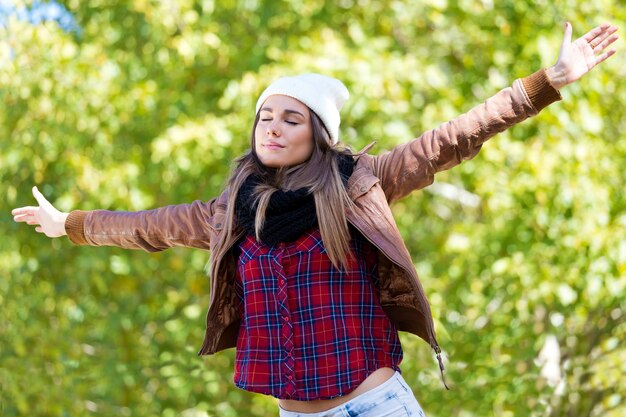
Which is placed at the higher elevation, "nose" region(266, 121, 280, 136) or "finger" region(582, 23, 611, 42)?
"finger" region(582, 23, 611, 42)

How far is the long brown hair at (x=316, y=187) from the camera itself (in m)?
2.34

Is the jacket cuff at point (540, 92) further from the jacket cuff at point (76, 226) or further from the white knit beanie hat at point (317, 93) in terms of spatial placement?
the jacket cuff at point (76, 226)

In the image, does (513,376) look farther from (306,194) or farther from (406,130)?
(306,194)

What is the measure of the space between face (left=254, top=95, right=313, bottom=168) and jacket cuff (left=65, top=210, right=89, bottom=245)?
0.58 metres

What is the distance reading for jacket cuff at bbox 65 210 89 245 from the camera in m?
2.76

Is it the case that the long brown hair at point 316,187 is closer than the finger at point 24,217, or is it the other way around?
the long brown hair at point 316,187

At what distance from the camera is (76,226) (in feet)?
9.07

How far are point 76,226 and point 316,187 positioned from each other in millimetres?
768

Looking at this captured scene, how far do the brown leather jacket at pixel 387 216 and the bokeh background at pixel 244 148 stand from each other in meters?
1.71

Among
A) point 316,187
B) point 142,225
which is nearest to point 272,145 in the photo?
point 316,187

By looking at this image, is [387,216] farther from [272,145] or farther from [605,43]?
[605,43]

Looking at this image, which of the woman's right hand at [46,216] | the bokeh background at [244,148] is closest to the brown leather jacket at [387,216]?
the woman's right hand at [46,216]

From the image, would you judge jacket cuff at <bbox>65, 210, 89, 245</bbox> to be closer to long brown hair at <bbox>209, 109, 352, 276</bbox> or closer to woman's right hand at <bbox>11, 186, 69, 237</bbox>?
woman's right hand at <bbox>11, 186, 69, 237</bbox>

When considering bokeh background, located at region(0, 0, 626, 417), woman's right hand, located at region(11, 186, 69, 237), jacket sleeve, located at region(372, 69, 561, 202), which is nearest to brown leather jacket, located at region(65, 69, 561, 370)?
jacket sleeve, located at region(372, 69, 561, 202)
